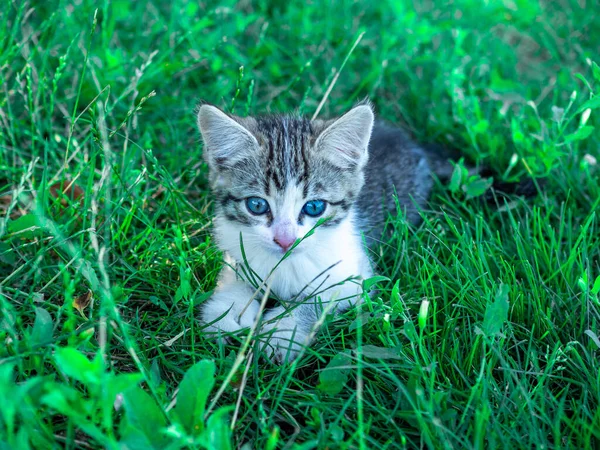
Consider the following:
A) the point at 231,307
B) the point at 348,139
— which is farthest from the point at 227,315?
the point at 348,139

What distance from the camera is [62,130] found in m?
3.34

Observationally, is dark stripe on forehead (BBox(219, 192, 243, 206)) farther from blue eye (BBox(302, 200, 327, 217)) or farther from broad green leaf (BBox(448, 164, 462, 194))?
broad green leaf (BBox(448, 164, 462, 194))

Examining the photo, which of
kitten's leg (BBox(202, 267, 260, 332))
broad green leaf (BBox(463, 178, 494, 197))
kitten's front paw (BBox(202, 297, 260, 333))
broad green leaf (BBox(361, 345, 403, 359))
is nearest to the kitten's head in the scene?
kitten's leg (BBox(202, 267, 260, 332))

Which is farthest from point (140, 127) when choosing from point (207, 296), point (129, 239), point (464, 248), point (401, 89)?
point (464, 248)

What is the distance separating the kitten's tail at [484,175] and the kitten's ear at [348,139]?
0.72 meters

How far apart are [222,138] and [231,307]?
0.69 m

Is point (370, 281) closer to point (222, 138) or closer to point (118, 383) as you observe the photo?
point (222, 138)

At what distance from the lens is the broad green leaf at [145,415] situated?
165 centimetres

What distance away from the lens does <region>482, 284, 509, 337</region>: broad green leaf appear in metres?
2.01

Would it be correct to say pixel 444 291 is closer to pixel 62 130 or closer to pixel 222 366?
pixel 222 366

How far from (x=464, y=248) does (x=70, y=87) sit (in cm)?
→ 241

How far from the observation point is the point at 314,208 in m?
2.48

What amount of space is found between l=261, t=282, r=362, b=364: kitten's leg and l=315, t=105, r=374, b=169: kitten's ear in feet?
1.74

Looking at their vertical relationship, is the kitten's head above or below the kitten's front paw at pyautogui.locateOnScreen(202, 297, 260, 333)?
above
